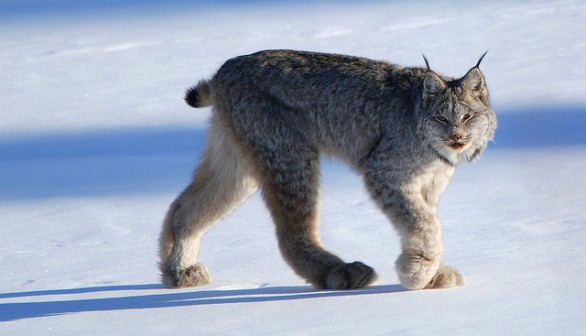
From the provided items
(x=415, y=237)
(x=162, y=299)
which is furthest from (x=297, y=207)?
(x=162, y=299)

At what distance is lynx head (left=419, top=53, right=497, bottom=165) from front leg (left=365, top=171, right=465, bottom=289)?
0.86 feet

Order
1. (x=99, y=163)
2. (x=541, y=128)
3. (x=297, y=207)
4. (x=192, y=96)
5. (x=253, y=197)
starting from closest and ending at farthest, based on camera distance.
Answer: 1. (x=297, y=207)
2. (x=192, y=96)
3. (x=253, y=197)
4. (x=99, y=163)
5. (x=541, y=128)

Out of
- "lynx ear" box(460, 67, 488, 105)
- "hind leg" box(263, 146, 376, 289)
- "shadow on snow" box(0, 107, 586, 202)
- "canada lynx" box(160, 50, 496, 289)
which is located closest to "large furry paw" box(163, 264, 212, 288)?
"canada lynx" box(160, 50, 496, 289)

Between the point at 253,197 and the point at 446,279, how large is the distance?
264 centimetres

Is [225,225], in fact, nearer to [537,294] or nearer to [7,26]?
[537,294]

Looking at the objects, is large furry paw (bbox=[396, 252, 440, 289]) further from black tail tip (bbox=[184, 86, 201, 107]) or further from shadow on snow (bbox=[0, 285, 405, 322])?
black tail tip (bbox=[184, 86, 201, 107])

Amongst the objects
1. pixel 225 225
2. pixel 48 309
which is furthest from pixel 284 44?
pixel 48 309

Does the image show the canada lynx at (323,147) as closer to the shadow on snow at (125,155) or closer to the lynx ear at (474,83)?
the lynx ear at (474,83)

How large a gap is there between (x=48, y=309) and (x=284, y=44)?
6414 millimetres

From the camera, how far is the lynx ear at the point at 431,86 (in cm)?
580

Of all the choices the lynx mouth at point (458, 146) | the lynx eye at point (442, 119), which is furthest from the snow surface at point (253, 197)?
the lynx eye at point (442, 119)

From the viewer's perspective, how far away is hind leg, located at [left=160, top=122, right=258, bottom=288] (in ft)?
20.4

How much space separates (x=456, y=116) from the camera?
5.73 metres

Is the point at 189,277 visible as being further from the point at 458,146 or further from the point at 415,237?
the point at 458,146
